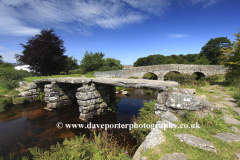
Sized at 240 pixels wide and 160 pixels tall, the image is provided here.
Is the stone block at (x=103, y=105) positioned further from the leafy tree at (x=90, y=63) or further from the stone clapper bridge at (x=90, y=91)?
the leafy tree at (x=90, y=63)

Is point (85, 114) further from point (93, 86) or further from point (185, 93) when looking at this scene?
point (185, 93)

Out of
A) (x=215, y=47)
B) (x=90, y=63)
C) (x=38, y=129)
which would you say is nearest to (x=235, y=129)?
(x=38, y=129)

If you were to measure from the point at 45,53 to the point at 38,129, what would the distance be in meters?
16.2

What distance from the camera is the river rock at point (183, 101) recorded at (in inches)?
137

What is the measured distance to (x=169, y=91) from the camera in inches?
161

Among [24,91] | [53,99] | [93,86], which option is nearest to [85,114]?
[93,86]

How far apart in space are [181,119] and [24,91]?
13289mm

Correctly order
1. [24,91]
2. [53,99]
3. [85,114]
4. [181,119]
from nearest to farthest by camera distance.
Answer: [181,119]
[85,114]
[53,99]
[24,91]

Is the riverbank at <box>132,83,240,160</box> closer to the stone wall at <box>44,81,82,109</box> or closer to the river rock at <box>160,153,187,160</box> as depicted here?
the river rock at <box>160,153,187,160</box>

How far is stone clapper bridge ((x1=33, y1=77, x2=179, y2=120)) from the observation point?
16.5 ft

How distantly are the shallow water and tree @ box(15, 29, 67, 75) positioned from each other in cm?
1195

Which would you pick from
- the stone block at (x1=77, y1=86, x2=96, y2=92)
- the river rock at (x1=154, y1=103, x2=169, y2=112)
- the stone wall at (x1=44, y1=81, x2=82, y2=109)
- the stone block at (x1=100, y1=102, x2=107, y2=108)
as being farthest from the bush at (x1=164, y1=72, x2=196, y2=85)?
the stone wall at (x1=44, y1=81, x2=82, y2=109)

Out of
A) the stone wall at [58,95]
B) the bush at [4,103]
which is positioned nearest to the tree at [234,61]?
the stone wall at [58,95]

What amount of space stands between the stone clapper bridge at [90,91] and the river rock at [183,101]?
1.86 feet
